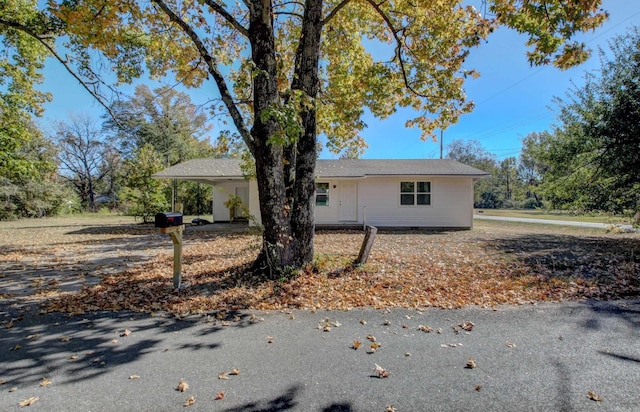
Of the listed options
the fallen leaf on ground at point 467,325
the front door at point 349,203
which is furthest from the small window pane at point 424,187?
the fallen leaf on ground at point 467,325

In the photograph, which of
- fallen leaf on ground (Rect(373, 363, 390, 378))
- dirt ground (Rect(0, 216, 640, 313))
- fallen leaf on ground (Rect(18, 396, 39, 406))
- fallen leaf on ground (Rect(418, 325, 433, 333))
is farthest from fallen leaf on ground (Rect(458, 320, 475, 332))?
fallen leaf on ground (Rect(18, 396, 39, 406))

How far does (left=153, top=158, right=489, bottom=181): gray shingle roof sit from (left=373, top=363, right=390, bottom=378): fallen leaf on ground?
459 inches

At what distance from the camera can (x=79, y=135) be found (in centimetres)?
3759

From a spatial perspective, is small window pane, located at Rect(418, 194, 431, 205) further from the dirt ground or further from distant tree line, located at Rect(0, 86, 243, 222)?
distant tree line, located at Rect(0, 86, 243, 222)

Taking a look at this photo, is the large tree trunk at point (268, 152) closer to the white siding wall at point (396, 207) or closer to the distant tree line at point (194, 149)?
the distant tree line at point (194, 149)

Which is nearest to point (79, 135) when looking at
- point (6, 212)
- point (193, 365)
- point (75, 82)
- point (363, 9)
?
point (6, 212)

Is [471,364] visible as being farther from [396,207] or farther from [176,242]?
[396,207]

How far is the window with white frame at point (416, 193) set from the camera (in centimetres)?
1592

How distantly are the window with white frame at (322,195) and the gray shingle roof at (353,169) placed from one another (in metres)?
0.71

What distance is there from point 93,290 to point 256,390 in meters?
4.43

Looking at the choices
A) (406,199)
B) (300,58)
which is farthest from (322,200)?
(300,58)

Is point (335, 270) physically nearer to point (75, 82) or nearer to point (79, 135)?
point (75, 82)

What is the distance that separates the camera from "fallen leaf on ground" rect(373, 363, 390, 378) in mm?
2873

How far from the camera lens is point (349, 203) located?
1609 cm
